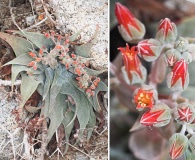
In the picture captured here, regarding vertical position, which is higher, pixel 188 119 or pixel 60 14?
pixel 60 14

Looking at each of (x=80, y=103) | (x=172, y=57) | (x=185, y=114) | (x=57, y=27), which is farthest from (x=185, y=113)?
(x=57, y=27)

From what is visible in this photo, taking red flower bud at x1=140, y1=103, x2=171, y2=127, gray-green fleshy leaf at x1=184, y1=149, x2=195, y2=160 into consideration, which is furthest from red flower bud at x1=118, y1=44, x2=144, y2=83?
gray-green fleshy leaf at x1=184, y1=149, x2=195, y2=160

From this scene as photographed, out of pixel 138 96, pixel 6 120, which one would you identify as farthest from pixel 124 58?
pixel 6 120

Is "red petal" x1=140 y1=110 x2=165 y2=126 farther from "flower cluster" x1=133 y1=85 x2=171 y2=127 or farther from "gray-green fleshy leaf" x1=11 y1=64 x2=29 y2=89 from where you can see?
"gray-green fleshy leaf" x1=11 y1=64 x2=29 y2=89

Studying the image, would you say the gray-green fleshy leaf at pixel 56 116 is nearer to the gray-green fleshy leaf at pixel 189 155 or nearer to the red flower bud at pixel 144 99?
the red flower bud at pixel 144 99

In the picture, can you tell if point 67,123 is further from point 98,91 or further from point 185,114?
point 185,114

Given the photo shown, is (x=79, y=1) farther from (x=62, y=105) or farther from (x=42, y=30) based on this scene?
(x=62, y=105)
